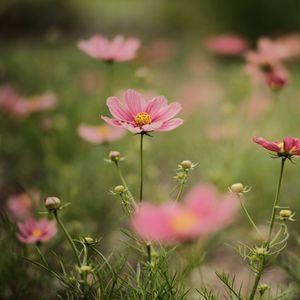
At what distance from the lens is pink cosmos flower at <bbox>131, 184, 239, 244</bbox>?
62 cm

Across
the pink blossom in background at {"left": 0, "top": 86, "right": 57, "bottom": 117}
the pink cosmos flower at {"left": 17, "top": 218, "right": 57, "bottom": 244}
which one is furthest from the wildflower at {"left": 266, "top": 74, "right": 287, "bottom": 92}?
the pink blossom in background at {"left": 0, "top": 86, "right": 57, "bottom": 117}

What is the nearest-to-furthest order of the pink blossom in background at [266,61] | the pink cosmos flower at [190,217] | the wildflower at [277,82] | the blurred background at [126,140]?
1. the pink cosmos flower at [190,217]
2. the wildflower at [277,82]
3. the pink blossom in background at [266,61]
4. the blurred background at [126,140]

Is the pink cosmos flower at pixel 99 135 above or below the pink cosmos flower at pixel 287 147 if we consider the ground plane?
below

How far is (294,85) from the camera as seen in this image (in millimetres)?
3504

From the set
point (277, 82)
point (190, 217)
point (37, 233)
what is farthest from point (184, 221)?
point (277, 82)

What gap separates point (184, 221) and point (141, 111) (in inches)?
13.5

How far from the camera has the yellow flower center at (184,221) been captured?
24.8 inches

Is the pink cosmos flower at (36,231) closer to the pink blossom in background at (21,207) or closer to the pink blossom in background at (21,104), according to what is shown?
the pink blossom in background at (21,207)

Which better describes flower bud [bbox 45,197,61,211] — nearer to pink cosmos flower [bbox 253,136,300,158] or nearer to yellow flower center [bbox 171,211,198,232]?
yellow flower center [bbox 171,211,198,232]

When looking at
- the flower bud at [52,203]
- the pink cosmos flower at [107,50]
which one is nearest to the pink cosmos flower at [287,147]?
the flower bud at [52,203]

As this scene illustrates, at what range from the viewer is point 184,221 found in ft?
2.13

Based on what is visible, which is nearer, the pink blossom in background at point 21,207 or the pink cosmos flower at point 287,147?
the pink cosmos flower at point 287,147

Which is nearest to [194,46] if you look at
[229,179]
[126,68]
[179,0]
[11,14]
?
[179,0]

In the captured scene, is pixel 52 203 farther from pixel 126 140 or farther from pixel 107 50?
pixel 126 140
